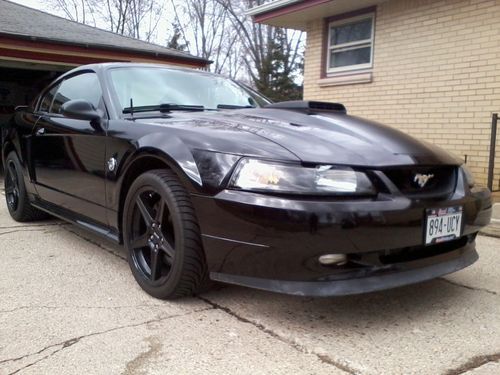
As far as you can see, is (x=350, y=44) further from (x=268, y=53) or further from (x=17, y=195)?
(x=268, y=53)

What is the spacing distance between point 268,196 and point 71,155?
198 centimetres

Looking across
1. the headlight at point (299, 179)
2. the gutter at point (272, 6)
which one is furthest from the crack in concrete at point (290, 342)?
the gutter at point (272, 6)

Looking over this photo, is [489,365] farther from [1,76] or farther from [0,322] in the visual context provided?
[1,76]

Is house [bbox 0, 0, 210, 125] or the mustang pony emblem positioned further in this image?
house [bbox 0, 0, 210, 125]

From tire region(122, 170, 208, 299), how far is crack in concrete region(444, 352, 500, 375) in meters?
1.28

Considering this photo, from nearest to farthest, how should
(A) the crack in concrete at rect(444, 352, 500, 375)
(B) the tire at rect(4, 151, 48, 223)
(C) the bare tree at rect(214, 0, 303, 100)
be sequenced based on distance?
(A) the crack in concrete at rect(444, 352, 500, 375) < (B) the tire at rect(4, 151, 48, 223) < (C) the bare tree at rect(214, 0, 303, 100)

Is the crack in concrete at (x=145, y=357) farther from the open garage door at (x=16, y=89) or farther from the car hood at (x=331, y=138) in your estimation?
the open garage door at (x=16, y=89)

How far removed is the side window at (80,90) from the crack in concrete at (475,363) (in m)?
2.77

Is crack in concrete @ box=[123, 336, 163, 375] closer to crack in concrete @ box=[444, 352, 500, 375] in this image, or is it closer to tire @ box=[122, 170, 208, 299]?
tire @ box=[122, 170, 208, 299]

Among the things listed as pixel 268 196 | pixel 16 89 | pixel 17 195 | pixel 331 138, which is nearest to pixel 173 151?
pixel 268 196

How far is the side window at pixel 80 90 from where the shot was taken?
11.6 ft

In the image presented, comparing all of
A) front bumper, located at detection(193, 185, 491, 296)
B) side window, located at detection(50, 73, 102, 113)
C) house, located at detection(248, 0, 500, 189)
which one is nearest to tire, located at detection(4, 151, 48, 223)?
side window, located at detection(50, 73, 102, 113)

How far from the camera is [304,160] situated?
2199 millimetres

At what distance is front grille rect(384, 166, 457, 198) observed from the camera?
7.64ft
